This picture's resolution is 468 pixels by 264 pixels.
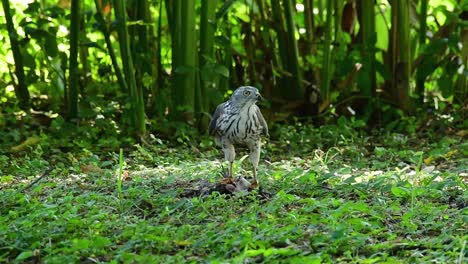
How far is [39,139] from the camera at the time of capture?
828 centimetres

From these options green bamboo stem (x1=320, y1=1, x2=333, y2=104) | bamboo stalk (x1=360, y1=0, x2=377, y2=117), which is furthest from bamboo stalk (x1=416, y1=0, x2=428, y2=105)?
green bamboo stem (x1=320, y1=1, x2=333, y2=104)

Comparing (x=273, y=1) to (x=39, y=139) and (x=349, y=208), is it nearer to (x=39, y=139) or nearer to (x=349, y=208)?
(x=39, y=139)

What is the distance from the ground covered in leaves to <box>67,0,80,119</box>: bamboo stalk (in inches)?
31.9

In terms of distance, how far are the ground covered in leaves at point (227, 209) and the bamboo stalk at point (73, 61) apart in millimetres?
811

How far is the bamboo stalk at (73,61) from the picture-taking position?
8.46 metres

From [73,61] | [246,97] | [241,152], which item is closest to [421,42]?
[241,152]

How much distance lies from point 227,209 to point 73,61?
3806mm

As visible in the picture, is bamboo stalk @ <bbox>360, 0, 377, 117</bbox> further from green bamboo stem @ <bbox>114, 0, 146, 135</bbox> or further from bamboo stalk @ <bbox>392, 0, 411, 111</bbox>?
green bamboo stem @ <bbox>114, 0, 146, 135</bbox>

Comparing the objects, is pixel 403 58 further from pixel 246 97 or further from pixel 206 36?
pixel 246 97

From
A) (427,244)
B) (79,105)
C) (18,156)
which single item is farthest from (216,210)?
(79,105)

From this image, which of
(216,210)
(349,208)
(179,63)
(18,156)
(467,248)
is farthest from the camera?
(179,63)

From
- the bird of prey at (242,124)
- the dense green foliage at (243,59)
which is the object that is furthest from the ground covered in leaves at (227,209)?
the dense green foliage at (243,59)

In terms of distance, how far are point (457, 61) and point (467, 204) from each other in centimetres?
417

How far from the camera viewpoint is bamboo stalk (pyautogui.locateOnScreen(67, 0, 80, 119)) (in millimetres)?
8461
